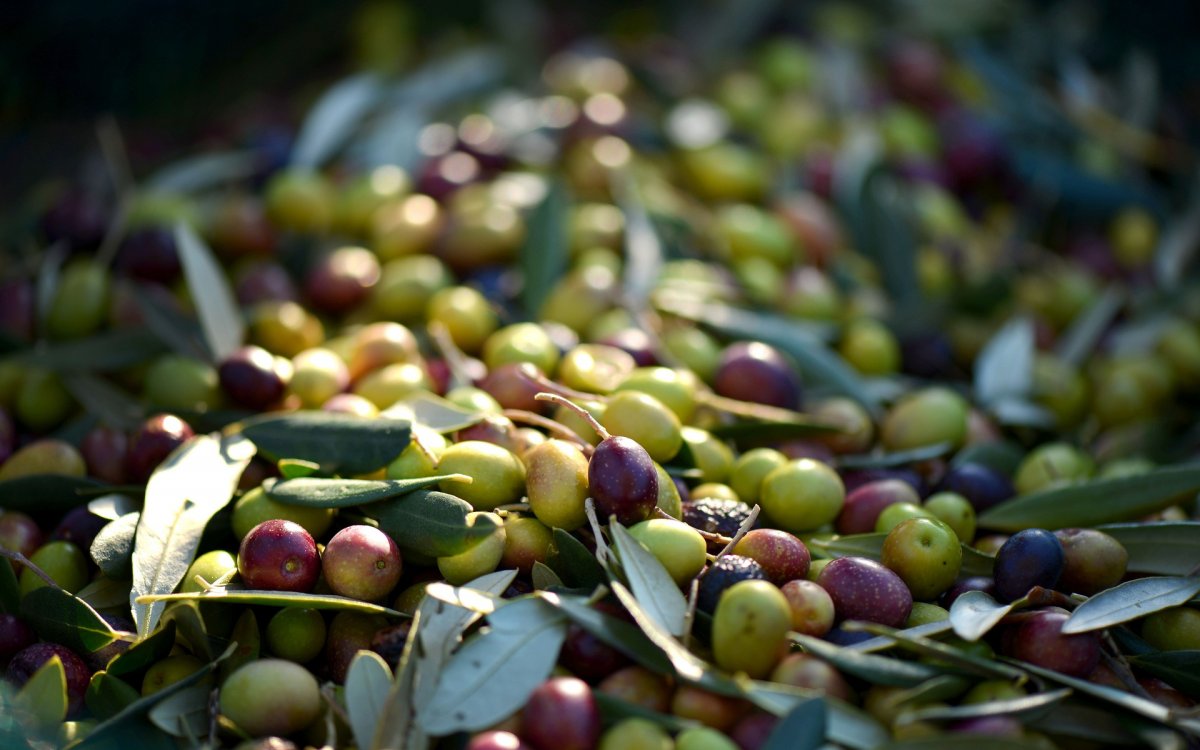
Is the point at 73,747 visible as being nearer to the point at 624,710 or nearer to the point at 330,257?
the point at 624,710

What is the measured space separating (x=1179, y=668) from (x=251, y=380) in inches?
49.8

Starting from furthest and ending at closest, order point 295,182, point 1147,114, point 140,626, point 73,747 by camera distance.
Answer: point 1147,114 < point 295,182 < point 140,626 < point 73,747

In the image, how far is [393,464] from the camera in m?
1.28

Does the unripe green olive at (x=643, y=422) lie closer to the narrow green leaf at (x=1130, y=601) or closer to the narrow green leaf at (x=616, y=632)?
the narrow green leaf at (x=616, y=632)

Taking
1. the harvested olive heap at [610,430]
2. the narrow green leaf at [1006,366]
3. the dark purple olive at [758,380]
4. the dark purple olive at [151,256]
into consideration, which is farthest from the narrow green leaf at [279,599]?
the narrow green leaf at [1006,366]

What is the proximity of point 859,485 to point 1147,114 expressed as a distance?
1.71 meters

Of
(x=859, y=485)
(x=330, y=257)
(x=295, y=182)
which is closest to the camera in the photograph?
(x=859, y=485)

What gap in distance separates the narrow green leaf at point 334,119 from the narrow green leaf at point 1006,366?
4.91ft

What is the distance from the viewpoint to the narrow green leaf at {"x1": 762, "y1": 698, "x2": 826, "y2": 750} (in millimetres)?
→ 955

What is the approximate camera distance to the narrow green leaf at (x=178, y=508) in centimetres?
116

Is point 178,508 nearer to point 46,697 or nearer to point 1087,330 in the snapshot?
point 46,697

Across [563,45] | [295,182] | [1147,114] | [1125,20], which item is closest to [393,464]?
[295,182]

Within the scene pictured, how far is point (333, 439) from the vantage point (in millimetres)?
1301

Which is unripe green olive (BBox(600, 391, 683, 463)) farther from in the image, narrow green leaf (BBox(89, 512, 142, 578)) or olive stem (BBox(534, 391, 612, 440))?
narrow green leaf (BBox(89, 512, 142, 578))
